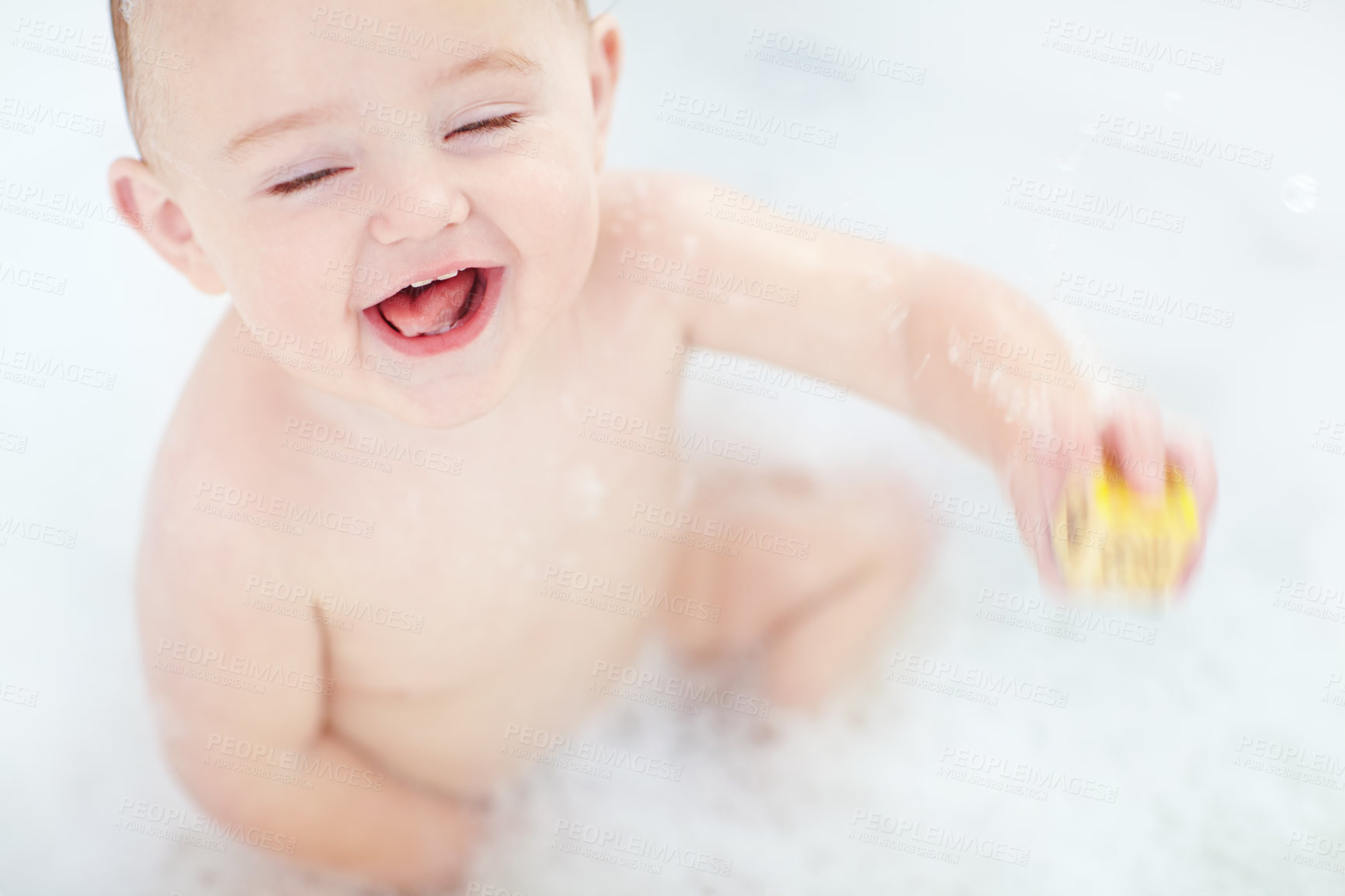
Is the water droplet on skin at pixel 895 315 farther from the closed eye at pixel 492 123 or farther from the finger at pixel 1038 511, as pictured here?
the closed eye at pixel 492 123

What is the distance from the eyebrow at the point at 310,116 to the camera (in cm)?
70

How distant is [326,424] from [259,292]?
0.20 m

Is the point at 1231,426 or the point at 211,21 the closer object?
the point at 211,21

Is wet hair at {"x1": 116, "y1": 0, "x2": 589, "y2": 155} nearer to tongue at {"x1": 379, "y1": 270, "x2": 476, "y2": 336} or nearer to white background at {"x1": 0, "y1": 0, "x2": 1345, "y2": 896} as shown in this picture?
→ tongue at {"x1": 379, "y1": 270, "x2": 476, "y2": 336}

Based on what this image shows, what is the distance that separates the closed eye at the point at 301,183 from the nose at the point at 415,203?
0.09 ft

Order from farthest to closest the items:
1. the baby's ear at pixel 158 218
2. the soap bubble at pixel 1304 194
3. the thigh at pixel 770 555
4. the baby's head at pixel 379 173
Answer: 1. the soap bubble at pixel 1304 194
2. the thigh at pixel 770 555
3. the baby's ear at pixel 158 218
4. the baby's head at pixel 379 173

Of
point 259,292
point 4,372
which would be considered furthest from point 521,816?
point 4,372

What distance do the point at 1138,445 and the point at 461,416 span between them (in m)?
0.48

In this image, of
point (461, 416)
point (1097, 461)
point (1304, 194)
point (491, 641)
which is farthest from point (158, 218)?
point (1304, 194)

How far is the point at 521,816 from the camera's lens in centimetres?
124

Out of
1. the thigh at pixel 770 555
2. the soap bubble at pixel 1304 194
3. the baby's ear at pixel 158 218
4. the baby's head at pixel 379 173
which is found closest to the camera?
the baby's head at pixel 379 173

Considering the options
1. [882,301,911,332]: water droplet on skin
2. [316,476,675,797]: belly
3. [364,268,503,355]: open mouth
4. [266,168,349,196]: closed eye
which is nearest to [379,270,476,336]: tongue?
[364,268,503,355]: open mouth

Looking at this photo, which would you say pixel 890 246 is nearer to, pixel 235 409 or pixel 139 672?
pixel 235 409

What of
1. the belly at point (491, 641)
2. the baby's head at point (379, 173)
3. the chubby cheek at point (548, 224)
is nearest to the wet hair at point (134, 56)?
the baby's head at point (379, 173)
